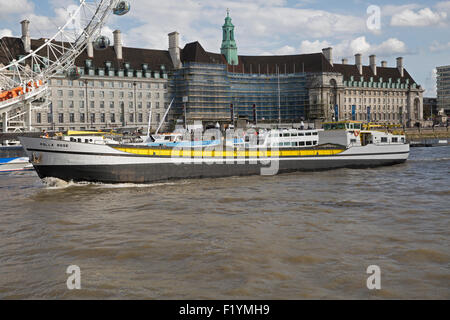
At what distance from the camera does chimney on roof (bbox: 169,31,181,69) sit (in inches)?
4508

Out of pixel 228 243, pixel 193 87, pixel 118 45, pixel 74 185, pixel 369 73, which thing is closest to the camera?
pixel 228 243

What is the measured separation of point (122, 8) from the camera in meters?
61.1

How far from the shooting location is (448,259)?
14.0m

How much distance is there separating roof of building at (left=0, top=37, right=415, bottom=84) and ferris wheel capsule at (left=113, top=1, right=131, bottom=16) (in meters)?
42.1

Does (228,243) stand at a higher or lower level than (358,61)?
lower

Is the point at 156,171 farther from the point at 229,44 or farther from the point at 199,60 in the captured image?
the point at 229,44

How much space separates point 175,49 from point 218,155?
83753mm

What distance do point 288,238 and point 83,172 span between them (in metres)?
19.8

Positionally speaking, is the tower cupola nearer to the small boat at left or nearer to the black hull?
the small boat at left

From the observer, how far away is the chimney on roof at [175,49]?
114500mm

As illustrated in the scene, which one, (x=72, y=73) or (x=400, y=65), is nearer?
(x=72, y=73)

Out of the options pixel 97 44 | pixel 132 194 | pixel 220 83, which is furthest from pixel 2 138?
pixel 220 83

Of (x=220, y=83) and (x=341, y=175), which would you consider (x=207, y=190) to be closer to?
(x=341, y=175)

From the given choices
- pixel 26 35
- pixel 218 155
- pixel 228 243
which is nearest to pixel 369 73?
pixel 26 35
